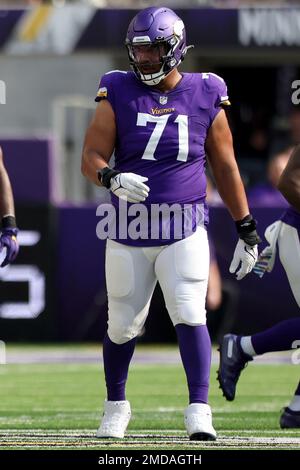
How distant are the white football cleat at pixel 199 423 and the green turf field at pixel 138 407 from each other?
0.06 metres

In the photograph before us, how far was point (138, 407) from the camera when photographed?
820 cm

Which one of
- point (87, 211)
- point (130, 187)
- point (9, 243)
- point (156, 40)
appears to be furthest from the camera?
point (87, 211)

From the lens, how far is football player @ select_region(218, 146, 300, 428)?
6836 mm

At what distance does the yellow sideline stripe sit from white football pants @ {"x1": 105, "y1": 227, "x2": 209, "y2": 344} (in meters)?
8.02

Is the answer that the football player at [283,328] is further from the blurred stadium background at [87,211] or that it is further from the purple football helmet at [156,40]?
the purple football helmet at [156,40]

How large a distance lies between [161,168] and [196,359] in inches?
35.7

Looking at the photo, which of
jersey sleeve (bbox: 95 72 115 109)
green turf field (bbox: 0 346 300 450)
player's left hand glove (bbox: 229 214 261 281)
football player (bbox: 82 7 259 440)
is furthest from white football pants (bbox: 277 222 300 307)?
jersey sleeve (bbox: 95 72 115 109)

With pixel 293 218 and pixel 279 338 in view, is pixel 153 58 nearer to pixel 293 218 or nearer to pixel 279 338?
pixel 293 218

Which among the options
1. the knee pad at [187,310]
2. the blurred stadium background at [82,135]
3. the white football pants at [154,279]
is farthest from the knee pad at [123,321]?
the blurred stadium background at [82,135]

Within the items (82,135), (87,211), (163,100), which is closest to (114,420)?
(163,100)

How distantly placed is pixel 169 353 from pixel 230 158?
5.43 meters

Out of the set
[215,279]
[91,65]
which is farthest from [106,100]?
[91,65]

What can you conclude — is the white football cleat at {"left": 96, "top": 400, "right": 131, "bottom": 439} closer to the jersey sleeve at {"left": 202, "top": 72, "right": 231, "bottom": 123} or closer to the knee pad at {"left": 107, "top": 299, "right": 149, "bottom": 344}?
the knee pad at {"left": 107, "top": 299, "right": 149, "bottom": 344}

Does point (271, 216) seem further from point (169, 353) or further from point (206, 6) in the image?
point (206, 6)
